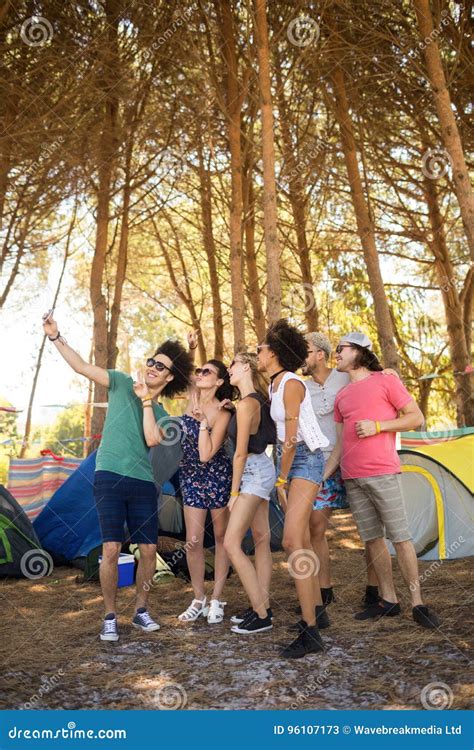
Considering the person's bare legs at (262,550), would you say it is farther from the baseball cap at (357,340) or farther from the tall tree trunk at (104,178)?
the tall tree trunk at (104,178)

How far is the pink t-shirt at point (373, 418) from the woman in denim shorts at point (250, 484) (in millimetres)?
428

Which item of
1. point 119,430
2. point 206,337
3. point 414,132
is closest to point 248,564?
point 119,430

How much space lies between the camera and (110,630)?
4043 mm

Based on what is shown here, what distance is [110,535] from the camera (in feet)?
13.2

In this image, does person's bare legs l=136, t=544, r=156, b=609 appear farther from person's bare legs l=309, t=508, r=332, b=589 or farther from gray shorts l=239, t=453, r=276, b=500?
person's bare legs l=309, t=508, r=332, b=589

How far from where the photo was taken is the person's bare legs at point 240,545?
4023 mm

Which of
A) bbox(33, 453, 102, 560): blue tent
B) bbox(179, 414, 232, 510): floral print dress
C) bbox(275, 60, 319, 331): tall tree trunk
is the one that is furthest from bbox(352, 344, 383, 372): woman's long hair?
bbox(275, 60, 319, 331): tall tree trunk

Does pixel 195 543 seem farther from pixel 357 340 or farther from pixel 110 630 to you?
pixel 357 340

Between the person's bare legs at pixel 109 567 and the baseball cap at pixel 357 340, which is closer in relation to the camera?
the person's bare legs at pixel 109 567

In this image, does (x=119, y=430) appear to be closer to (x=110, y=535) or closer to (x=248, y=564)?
(x=110, y=535)

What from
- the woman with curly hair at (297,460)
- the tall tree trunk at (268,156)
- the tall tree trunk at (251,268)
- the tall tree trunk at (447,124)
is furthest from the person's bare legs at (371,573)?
the tall tree trunk at (251,268)

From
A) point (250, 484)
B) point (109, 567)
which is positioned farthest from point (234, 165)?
point (109, 567)

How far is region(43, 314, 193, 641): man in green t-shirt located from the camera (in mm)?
4043

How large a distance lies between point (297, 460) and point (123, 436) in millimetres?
934
